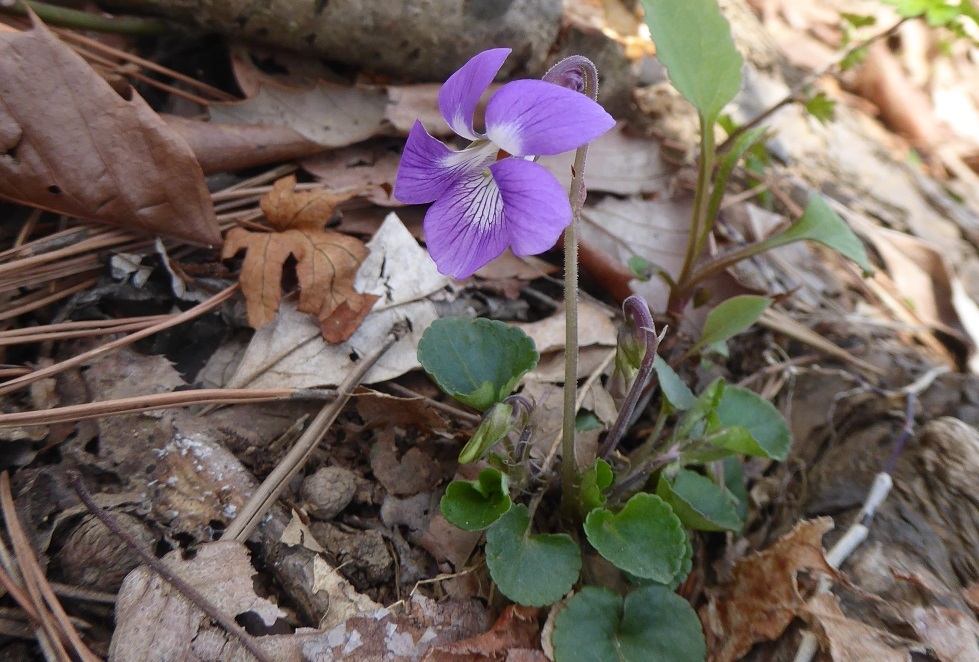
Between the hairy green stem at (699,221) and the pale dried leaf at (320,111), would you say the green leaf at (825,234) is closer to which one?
the hairy green stem at (699,221)

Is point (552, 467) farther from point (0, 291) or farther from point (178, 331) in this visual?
point (0, 291)

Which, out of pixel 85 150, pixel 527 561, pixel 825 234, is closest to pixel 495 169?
pixel 527 561

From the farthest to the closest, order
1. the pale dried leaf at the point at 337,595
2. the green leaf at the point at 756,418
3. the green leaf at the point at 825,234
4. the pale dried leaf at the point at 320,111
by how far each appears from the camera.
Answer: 1. the pale dried leaf at the point at 320,111
2. the green leaf at the point at 825,234
3. the green leaf at the point at 756,418
4. the pale dried leaf at the point at 337,595

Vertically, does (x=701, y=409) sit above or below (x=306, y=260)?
above

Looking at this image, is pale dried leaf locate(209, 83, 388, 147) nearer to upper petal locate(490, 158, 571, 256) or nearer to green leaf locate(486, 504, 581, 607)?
upper petal locate(490, 158, 571, 256)

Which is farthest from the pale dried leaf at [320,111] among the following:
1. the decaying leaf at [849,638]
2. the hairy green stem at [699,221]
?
the decaying leaf at [849,638]

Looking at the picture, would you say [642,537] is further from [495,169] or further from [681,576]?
[495,169]
